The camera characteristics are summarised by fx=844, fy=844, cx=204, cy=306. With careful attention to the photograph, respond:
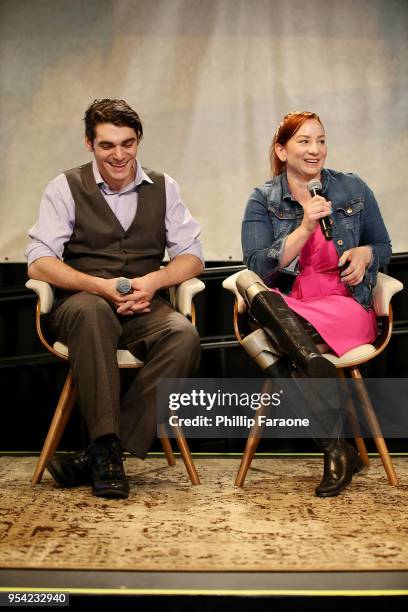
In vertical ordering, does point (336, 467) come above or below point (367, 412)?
below

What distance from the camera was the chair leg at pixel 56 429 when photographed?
9.82ft

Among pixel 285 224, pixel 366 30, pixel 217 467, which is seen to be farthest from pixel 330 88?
pixel 217 467

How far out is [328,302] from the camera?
3.07 meters

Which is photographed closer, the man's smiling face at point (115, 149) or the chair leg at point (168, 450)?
the man's smiling face at point (115, 149)

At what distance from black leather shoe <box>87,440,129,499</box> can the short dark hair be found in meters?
1.17

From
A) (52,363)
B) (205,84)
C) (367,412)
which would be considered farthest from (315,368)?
(205,84)

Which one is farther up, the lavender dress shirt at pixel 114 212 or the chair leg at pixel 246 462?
the lavender dress shirt at pixel 114 212

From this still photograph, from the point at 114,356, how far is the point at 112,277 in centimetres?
40

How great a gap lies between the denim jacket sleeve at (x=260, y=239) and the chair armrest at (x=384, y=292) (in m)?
0.32

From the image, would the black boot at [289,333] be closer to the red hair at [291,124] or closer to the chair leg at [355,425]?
the chair leg at [355,425]

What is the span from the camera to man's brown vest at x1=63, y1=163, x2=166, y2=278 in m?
3.16


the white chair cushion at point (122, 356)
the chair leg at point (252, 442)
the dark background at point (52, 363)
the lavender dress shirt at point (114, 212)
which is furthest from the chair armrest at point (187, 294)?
the dark background at point (52, 363)

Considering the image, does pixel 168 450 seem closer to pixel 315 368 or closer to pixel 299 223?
pixel 315 368

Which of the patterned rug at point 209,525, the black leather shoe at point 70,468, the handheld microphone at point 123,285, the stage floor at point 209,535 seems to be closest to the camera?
the stage floor at point 209,535
